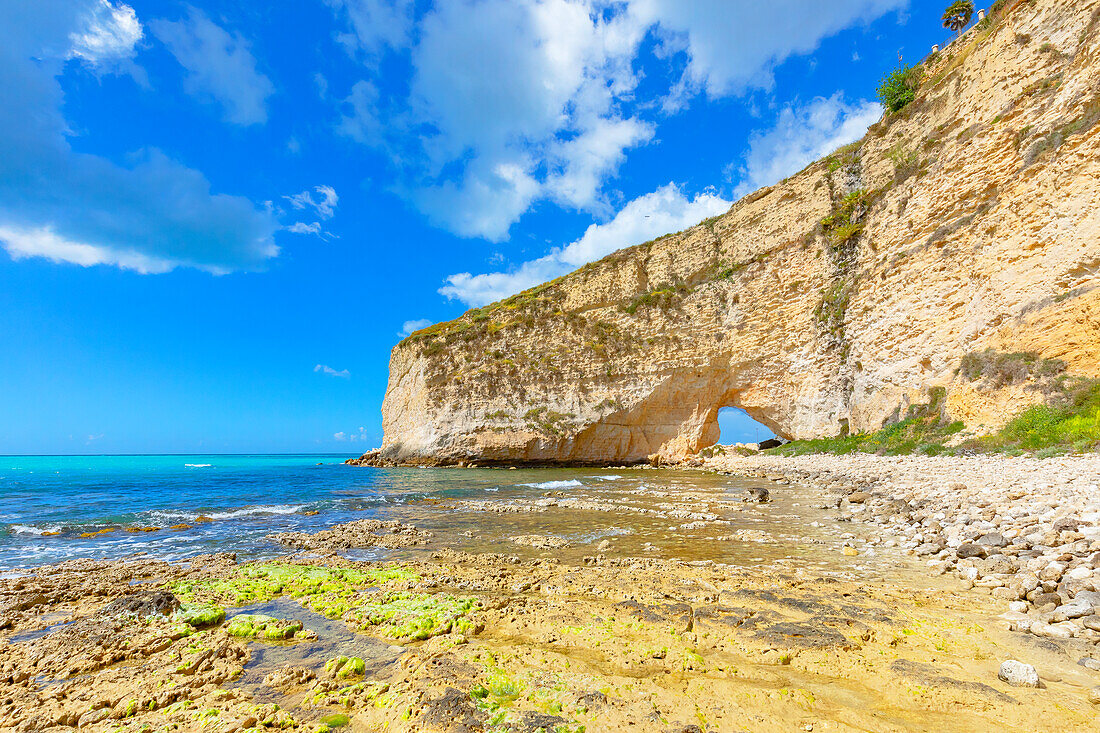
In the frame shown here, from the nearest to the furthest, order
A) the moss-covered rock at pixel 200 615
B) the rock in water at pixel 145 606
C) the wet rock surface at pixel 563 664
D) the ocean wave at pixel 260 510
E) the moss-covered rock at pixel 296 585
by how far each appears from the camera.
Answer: the wet rock surface at pixel 563 664 < the moss-covered rock at pixel 200 615 < the rock in water at pixel 145 606 < the moss-covered rock at pixel 296 585 < the ocean wave at pixel 260 510

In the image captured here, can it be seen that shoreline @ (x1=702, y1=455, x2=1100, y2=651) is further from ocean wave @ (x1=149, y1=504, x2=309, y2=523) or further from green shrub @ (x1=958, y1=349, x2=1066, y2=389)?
ocean wave @ (x1=149, y1=504, x2=309, y2=523)

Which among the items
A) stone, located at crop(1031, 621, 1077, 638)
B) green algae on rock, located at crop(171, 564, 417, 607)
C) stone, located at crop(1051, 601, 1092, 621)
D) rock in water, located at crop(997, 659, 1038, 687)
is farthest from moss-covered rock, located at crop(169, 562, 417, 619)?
stone, located at crop(1051, 601, 1092, 621)

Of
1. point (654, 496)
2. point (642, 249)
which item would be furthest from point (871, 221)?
point (654, 496)

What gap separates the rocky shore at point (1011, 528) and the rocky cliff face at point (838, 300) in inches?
280

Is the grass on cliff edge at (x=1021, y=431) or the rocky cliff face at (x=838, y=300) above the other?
the rocky cliff face at (x=838, y=300)

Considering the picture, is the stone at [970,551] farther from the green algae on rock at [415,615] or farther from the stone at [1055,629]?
the green algae on rock at [415,615]

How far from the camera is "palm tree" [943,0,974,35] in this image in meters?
29.8

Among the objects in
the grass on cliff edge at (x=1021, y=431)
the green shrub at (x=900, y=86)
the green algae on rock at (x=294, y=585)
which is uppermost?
the green shrub at (x=900, y=86)

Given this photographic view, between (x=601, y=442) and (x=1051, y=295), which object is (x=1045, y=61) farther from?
(x=601, y=442)

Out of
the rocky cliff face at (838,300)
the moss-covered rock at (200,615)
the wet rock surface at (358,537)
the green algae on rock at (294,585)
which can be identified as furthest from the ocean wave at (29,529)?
the rocky cliff face at (838,300)

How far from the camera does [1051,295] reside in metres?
14.7

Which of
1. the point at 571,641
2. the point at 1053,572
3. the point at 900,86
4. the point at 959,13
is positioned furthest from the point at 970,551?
the point at 959,13

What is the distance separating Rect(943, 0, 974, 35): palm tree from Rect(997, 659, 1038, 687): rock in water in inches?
1740

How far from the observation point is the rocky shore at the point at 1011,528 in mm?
Result: 3875
